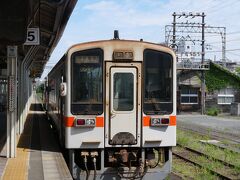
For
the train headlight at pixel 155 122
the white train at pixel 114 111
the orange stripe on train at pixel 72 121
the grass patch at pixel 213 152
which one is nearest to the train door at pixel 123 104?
the white train at pixel 114 111

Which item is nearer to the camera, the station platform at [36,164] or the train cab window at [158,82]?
the station platform at [36,164]

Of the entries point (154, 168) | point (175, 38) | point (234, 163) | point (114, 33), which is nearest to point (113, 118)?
point (154, 168)

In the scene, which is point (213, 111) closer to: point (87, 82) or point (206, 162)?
point (206, 162)

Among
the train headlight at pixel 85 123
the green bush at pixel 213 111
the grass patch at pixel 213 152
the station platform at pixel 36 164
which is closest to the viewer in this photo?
the station platform at pixel 36 164

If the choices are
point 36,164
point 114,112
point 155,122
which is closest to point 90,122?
point 114,112

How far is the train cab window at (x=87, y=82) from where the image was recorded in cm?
843

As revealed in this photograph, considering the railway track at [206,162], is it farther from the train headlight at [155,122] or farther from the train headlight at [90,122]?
the train headlight at [90,122]

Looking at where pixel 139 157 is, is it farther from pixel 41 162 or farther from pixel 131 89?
pixel 41 162

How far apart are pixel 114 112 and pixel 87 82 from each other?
0.73 m

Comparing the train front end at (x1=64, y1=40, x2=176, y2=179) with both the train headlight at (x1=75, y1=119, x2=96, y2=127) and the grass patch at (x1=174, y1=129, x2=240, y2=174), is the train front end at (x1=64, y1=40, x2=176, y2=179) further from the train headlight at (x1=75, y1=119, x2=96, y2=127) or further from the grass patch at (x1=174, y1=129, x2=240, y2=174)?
the grass patch at (x1=174, y1=129, x2=240, y2=174)

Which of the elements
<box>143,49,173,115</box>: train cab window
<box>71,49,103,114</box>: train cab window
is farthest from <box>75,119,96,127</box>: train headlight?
<box>143,49,173,115</box>: train cab window

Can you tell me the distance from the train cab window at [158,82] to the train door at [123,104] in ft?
0.62

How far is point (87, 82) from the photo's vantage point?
27.8 feet

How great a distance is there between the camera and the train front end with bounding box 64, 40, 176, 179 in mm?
8367
